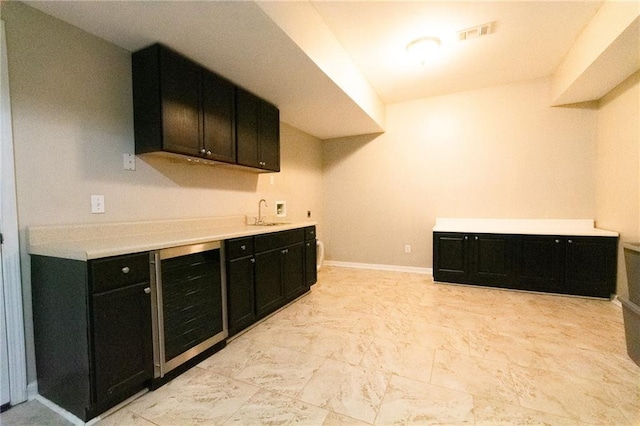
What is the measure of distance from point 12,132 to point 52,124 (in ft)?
0.62

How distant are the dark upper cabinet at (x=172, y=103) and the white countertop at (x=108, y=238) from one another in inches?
23.2

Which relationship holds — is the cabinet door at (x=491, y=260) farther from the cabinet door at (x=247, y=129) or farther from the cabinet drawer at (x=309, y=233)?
the cabinet door at (x=247, y=129)

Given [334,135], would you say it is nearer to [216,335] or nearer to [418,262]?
[418,262]

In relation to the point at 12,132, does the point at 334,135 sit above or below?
above

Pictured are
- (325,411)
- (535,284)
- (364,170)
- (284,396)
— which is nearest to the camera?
(325,411)

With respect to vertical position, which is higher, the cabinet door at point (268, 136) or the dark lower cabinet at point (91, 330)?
the cabinet door at point (268, 136)

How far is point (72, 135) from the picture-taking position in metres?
1.72

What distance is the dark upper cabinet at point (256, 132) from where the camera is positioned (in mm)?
2621

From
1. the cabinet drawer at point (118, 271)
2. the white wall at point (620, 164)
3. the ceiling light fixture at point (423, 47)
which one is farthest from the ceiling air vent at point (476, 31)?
the cabinet drawer at point (118, 271)

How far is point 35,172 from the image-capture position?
1.57m

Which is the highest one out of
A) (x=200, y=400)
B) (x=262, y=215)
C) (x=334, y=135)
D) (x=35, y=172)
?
(x=334, y=135)

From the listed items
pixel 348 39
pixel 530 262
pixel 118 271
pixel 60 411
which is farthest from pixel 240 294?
pixel 530 262

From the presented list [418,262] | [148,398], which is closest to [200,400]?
[148,398]

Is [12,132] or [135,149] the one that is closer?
[12,132]
